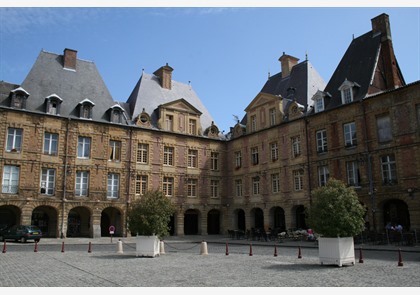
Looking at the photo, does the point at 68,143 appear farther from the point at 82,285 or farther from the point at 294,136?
the point at 82,285

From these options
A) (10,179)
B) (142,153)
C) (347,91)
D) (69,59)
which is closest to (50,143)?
(10,179)

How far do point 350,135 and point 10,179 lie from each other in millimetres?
23163

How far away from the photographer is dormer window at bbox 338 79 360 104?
26514mm

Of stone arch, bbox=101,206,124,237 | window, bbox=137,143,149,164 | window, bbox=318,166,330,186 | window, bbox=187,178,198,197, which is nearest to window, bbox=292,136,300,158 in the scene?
window, bbox=318,166,330,186

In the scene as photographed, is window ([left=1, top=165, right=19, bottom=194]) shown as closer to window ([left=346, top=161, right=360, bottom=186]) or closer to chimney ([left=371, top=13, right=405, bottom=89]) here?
window ([left=346, top=161, right=360, bottom=186])

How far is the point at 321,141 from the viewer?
28.0 m

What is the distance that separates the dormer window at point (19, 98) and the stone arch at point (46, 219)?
299 inches

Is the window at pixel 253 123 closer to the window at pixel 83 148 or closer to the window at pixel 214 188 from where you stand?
the window at pixel 214 188

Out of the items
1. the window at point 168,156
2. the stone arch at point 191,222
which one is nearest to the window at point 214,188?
the stone arch at point 191,222

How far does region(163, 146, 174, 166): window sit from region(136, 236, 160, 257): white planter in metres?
18.7

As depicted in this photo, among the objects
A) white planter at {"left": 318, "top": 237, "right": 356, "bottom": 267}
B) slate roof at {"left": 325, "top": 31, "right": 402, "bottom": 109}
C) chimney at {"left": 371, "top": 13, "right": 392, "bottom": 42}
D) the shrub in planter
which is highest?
chimney at {"left": 371, "top": 13, "right": 392, "bottom": 42}

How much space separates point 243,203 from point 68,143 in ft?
49.1

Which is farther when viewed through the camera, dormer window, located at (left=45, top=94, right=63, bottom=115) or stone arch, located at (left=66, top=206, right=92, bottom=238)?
stone arch, located at (left=66, top=206, right=92, bottom=238)

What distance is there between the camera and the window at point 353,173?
2527 cm
